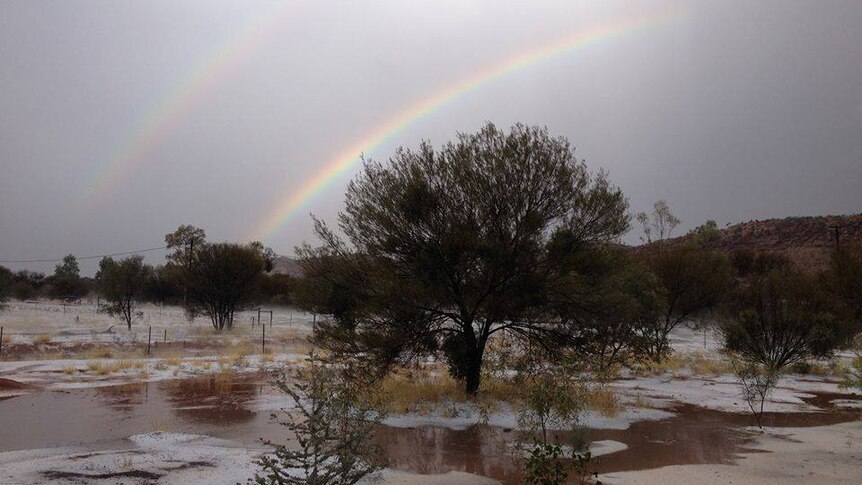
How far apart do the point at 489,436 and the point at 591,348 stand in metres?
4.58

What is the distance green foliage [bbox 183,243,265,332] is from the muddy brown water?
1068 inches

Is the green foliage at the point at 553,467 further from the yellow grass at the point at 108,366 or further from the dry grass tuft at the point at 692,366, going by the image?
the yellow grass at the point at 108,366

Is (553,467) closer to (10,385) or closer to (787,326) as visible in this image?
(10,385)

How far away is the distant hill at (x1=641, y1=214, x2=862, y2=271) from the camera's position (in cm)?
7094

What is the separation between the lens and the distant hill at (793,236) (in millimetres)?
70938

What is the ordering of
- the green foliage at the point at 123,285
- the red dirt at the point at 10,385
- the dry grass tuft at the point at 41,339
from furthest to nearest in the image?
the green foliage at the point at 123,285, the dry grass tuft at the point at 41,339, the red dirt at the point at 10,385

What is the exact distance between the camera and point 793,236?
260 feet

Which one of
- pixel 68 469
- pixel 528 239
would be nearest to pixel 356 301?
pixel 528 239

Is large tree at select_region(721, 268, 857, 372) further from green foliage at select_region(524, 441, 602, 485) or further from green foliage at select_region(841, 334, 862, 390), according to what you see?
green foliage at select_region(524, 441, 602, 485)

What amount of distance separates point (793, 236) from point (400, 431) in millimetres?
80632

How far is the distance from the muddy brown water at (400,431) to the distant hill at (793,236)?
197 ft

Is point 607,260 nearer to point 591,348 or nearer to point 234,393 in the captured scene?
point 591,348

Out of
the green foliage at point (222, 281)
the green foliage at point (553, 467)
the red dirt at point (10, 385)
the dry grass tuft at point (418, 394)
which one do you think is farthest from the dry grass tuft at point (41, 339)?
the green foliage at point (553, 467)

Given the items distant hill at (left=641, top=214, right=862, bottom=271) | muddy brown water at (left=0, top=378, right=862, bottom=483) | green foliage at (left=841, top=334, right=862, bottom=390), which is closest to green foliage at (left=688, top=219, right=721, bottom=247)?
distant hill at (left=641, top=214, right=862, bottom=271)
